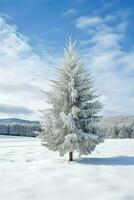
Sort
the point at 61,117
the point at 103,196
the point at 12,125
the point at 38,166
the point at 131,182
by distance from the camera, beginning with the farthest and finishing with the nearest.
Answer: the point at 12,125
the point at 61,117
the point at 38,166
the point at 131,182
the point at 103,196

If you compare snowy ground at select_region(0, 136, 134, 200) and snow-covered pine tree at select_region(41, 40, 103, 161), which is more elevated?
snow-covered pine tree at select_region(41, 40, 103, 161)

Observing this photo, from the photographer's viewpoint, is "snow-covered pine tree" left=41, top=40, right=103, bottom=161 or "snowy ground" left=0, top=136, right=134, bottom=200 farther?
"snow-covered pine tree" left=41, top=40, right=103, bottom=161

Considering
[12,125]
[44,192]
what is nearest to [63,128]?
[44,192]

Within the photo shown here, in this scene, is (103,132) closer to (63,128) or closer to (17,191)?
(63,128)

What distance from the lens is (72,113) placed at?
19.7 meters

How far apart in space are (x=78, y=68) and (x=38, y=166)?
668 centimetres

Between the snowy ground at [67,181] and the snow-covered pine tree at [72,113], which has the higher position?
the snow-covered pine tree at [72,113]

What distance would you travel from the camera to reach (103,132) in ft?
67.4

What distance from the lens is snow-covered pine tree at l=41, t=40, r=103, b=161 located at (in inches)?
770

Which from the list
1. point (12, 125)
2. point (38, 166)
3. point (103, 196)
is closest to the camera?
point (103, 196)

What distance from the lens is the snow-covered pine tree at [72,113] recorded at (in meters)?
19.5

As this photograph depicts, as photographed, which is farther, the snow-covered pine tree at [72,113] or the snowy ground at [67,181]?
the snow-covered pine tree at [72,113]

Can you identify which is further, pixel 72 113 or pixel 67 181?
pixel 72 113

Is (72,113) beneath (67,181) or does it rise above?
above
